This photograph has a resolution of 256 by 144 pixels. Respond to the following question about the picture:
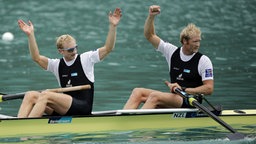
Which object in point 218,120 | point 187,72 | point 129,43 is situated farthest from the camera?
point 129,43

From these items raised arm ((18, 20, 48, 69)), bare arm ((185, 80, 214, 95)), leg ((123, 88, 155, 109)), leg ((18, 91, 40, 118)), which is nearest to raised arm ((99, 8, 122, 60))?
leg ((123, 88, 155, 109))

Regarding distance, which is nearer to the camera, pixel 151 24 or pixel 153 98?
pixel 153 98

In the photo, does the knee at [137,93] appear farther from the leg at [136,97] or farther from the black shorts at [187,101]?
the black shorts at [187,101]

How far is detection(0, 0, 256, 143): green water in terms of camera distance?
19188 millimetres

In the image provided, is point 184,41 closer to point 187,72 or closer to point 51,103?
point 187,72

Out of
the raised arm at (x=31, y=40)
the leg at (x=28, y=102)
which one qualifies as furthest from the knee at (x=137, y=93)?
the leg at (x=28, y=102)

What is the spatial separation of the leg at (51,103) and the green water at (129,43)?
389 centimetres

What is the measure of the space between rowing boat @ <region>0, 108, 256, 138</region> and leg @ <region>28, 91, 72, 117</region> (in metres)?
0.13

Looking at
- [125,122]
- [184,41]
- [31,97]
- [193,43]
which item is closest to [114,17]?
[184,41]

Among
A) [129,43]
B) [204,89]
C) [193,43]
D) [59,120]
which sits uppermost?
[193,43]

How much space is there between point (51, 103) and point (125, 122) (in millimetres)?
1088

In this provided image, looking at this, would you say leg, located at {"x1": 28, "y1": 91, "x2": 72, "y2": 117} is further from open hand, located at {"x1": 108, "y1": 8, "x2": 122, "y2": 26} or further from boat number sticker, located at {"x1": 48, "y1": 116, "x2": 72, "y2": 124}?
open hand, located at {"x1": 108, "y1": 8, "x2": 122, "y2": 26}

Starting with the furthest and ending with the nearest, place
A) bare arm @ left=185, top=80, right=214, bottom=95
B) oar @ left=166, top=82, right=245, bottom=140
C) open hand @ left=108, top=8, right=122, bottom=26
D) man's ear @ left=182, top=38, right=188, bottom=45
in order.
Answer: man's ear @ left=182, top=38, right=188, bottom=45
bare arm @ left=185, top=80, right=214, bottom=95
open hand @ left=108, top=8, right=122, bottom=26
oar @ left=166, top=82, right=245, bottom=140

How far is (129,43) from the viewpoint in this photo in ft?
92.0
